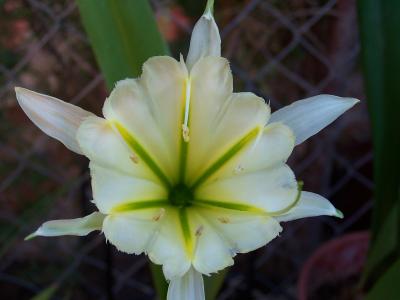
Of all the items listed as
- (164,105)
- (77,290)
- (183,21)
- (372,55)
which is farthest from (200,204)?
(77,290)

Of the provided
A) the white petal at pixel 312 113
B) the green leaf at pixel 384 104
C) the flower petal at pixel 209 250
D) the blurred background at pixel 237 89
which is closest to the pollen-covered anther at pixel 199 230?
the flower petal at pixel 209 250

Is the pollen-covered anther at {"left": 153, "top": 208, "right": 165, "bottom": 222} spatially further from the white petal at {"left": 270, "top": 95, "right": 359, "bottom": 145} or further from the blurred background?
the blurred background

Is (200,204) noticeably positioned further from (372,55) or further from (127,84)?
(372,55)

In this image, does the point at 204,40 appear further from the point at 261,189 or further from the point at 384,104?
the point at 384,104

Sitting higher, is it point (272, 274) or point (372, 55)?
point (372, 55)

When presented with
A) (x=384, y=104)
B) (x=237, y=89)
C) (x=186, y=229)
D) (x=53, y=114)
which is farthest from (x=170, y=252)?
(x=237, y=89)

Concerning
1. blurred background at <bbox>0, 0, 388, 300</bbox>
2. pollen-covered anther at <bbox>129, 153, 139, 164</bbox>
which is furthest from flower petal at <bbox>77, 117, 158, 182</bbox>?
blurred background at <bbox>0, 0, 388, 300</bbox>

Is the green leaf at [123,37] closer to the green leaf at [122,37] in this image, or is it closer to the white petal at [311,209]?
the green leaf at [122,37]
